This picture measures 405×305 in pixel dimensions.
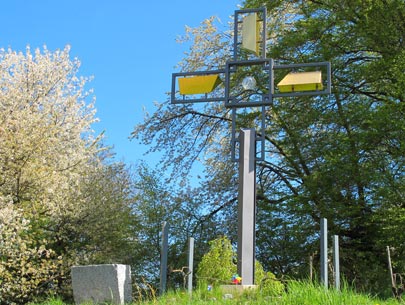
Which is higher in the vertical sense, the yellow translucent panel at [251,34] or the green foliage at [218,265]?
the yellow translucent panel at [251,34]

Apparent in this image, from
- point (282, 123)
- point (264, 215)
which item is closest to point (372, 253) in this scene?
point (264, 215)

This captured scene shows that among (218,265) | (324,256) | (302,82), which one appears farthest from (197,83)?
(324,256)

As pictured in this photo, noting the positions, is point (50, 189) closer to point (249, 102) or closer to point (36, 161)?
point (36, 161)

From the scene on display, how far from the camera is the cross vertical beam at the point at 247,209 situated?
715cm

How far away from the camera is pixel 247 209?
7383 mm

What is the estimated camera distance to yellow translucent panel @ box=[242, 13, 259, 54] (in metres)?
8.06

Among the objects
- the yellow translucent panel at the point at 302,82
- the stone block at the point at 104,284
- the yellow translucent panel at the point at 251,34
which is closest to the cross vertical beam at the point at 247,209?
the yellow translucent panel at the point at 302,82

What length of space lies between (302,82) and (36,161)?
7098 mm

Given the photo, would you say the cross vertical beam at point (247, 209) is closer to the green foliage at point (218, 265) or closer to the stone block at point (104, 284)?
the green foliage at point (218, 265)

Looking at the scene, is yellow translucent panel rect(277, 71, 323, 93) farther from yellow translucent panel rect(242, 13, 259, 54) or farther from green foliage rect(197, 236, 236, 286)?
green foliage rect(197, 236, 236, 286)

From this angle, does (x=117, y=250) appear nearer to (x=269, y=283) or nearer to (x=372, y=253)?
(x=372, y=253)

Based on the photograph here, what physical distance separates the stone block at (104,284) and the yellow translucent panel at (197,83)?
243cm

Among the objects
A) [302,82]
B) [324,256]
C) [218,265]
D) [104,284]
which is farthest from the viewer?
[218,265]

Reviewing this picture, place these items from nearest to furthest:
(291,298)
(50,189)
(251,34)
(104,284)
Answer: (291,298), (104,284), (251,34), (50,189)
